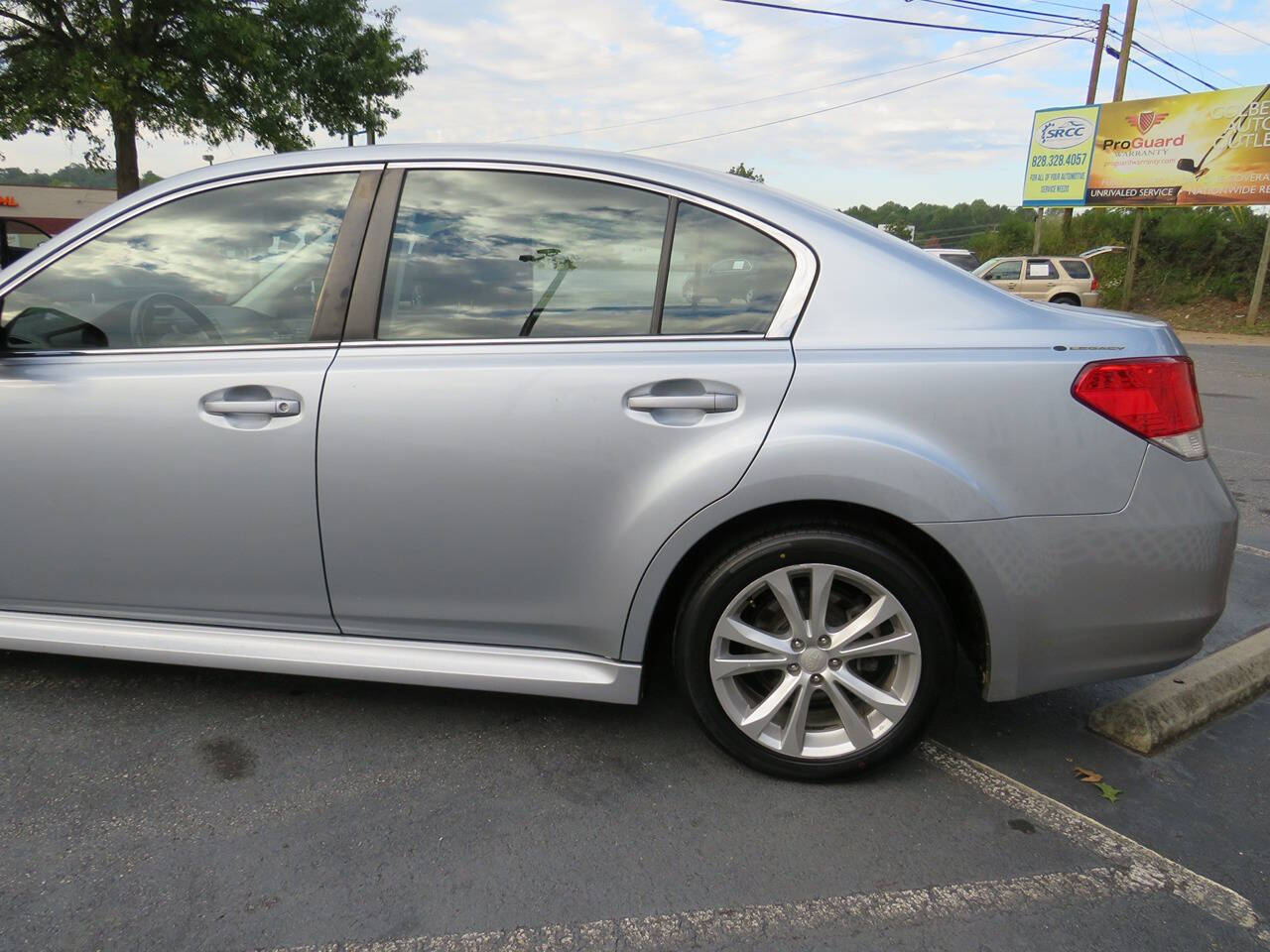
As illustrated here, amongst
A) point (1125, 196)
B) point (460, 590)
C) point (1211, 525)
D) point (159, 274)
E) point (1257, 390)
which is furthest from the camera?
point (1125, 196)

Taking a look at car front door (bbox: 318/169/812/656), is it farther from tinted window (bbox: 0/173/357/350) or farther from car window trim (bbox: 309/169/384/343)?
tinted window (bbox: 0/173/357/350)

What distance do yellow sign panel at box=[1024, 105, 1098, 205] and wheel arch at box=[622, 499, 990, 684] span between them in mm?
27314

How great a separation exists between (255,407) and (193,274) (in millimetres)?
583

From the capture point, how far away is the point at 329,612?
104 inches

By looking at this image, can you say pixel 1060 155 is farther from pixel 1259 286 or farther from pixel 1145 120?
pixel 1259 286

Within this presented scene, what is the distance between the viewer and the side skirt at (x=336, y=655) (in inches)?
99.4

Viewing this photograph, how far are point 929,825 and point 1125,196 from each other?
1073 inches

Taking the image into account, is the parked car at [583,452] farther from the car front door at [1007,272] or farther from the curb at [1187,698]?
the car front door at [1007,272]

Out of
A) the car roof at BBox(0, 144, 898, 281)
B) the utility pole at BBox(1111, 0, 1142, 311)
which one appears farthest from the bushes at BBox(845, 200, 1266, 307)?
the car roof at BBox(0, 144, 898, 281)

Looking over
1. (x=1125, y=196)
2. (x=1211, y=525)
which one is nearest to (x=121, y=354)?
(x=1211, y=525)

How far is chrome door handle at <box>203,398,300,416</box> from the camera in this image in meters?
2.50

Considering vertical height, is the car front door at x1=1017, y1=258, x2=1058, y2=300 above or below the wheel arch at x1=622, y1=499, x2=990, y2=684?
above

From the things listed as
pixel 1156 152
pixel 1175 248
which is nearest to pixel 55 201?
pixel 1156 152

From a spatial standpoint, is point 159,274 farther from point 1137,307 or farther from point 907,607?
point 1137,307
